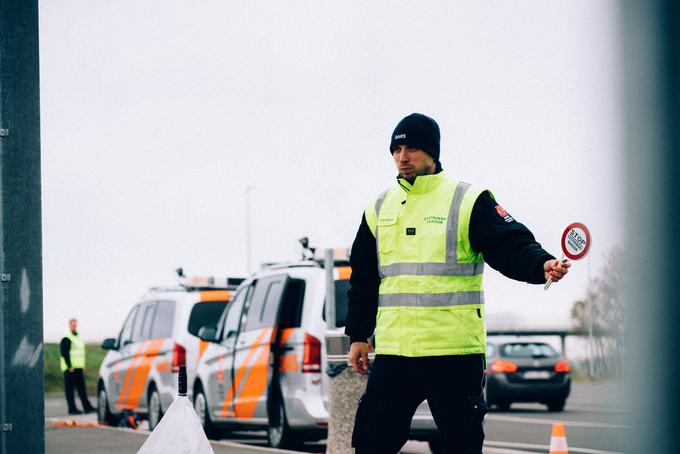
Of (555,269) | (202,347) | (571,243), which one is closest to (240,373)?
(202,347)

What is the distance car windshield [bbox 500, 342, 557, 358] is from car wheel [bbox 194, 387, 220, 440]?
337 inches

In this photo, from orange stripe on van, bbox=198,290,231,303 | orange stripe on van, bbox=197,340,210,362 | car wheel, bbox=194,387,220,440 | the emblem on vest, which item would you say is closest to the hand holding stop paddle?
the emblem on vest

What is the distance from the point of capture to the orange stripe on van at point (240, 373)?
11.3 metres

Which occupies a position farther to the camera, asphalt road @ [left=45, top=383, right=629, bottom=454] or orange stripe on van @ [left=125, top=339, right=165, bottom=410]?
orange stripe on van @ [left=125, top=339, right=165, bottom=410]

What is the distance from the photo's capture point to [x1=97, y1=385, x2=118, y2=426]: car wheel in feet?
58.7

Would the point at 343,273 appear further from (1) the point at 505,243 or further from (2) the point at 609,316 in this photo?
(2) the point at 609,316

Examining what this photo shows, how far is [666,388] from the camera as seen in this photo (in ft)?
5.52

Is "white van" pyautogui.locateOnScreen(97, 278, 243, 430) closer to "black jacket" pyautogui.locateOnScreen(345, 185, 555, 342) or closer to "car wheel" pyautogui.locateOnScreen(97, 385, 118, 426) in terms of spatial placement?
"car wheel" pyautogui.locateOnScreen(97, 385, 118, 426)

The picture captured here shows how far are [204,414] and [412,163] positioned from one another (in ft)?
30.2

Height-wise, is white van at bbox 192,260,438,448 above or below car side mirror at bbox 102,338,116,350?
above

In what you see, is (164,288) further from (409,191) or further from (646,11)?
(646,11)

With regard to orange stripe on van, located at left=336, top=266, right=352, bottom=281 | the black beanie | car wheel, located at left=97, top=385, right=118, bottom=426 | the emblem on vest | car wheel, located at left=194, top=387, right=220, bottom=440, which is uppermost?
the black beanie

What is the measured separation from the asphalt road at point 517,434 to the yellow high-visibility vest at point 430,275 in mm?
524

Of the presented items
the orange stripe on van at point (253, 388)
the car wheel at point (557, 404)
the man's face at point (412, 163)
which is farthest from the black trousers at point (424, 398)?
the car wheel at point (557, 404)
